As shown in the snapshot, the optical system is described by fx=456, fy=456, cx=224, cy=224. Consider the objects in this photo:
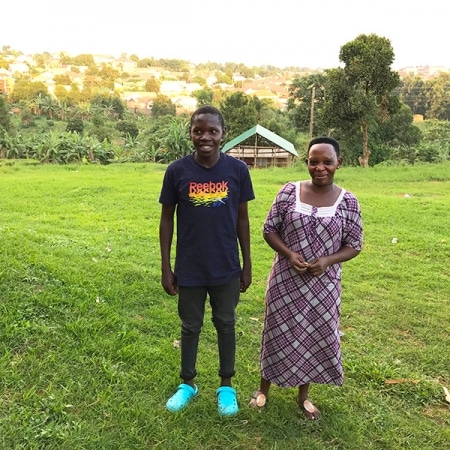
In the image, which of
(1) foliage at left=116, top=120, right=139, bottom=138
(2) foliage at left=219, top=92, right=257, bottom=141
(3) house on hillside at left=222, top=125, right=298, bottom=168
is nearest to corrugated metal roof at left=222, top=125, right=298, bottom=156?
(3) house on hillside at left=222, top=125, right=298, bottom=168

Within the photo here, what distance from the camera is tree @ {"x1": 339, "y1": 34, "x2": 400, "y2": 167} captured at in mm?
14906

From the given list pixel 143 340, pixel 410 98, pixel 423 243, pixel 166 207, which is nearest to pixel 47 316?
pixel 143 340

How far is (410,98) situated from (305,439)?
171 feet

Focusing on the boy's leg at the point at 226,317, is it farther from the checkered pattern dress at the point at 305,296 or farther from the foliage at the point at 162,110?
the foliage at the point at 162,110

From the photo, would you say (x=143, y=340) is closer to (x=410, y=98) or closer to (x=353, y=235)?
(x=353, y=235)

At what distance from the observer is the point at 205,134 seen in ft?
6.72

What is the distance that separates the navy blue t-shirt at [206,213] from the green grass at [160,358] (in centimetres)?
74

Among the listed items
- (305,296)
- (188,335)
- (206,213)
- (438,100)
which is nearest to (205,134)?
(206,213)

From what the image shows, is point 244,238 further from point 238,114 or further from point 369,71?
point 238,114

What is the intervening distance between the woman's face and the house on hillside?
17.5 meters

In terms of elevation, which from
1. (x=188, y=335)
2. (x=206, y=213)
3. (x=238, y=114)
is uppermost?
(x=206, y=213)

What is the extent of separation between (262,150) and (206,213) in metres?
18.3

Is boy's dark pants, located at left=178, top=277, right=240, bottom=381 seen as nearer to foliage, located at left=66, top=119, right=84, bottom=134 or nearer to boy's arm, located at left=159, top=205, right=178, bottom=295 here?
boy's arm, located at left=159, top=205, right=178, bottom=295

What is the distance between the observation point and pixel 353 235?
215 centimetres
